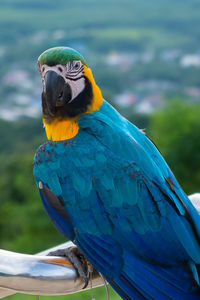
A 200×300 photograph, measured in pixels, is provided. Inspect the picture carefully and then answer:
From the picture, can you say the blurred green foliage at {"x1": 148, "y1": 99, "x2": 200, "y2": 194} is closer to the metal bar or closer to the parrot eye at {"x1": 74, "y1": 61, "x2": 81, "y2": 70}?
the parrot eye at {"x1": 74, "y1": 61, "x2": 81, "y2": 70}

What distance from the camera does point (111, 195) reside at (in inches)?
53.2

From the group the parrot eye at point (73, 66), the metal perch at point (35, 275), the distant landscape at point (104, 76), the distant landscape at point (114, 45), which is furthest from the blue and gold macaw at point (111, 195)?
the distant landscape at point (114, 45)

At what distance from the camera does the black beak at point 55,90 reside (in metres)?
1.38

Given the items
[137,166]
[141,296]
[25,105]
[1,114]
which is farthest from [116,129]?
[25,105]

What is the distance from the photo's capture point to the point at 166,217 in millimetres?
1311

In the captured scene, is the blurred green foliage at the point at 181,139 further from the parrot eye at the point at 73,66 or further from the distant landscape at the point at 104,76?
the parrot eye at the point at 73,66

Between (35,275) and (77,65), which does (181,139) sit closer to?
(77,65)

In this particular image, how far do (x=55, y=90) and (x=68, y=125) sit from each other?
129mm

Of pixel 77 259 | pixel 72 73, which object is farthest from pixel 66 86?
pixel 77 259

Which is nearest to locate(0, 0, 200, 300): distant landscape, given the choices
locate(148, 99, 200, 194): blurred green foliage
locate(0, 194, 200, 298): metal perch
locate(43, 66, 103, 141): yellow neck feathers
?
locate(148, 99, 200, 194): blurred green foliage

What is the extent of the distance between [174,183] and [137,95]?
11001 mm

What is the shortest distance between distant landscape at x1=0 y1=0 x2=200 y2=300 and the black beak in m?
2.93

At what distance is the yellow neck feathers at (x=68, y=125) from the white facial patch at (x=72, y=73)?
0.03 m

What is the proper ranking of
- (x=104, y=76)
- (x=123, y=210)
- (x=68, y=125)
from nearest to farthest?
1. (x=123, y=210)
2. (x=68, y=125)
3. (x=104, y=76)
